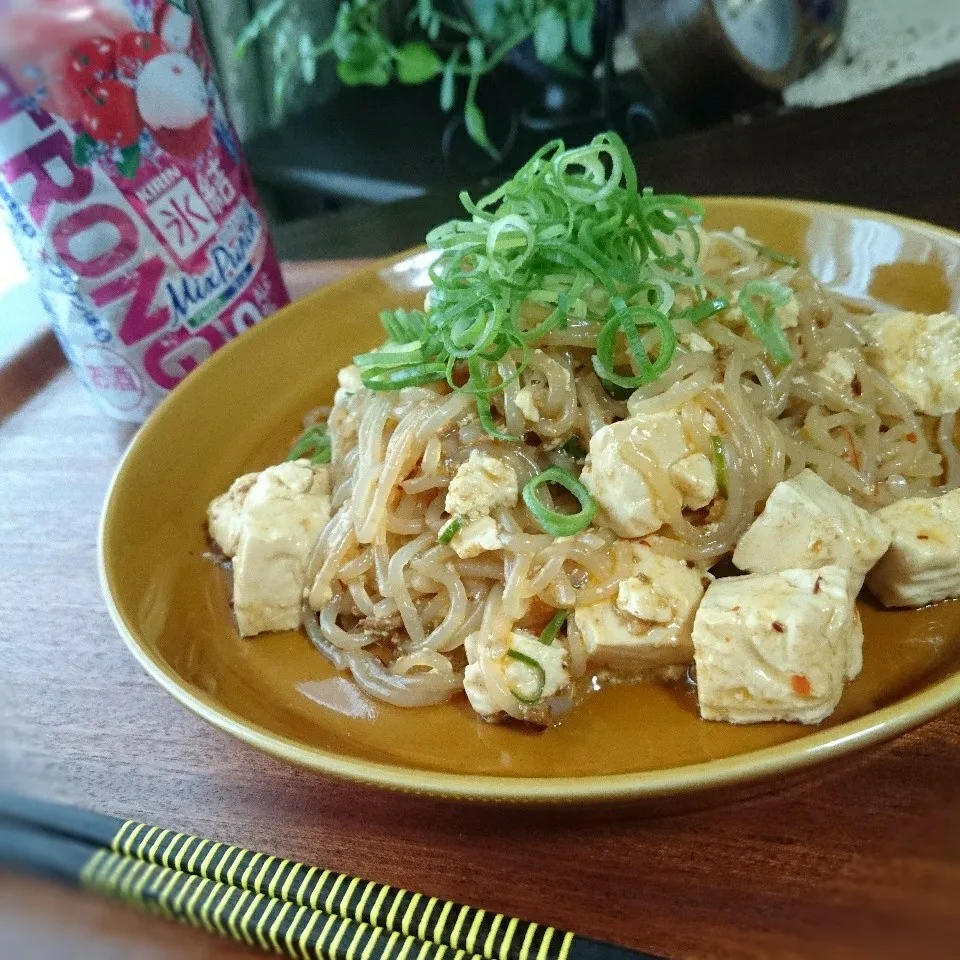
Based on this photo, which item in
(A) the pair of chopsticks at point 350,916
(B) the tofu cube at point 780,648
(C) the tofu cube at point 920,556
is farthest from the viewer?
(C) the tofu cube at point 920,556

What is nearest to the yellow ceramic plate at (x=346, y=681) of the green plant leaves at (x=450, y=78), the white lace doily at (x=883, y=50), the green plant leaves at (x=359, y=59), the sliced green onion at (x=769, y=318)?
the sliced green onion at (x=769, y=318)

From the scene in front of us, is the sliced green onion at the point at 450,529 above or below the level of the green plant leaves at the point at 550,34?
below

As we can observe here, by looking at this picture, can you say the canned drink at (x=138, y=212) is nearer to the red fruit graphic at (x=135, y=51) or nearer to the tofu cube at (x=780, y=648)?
the red fruit graphic at (x=135, y=51)

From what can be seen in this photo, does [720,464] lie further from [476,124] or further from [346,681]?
[476,124]

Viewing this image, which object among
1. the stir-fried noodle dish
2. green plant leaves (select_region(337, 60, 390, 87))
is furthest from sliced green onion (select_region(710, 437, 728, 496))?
green plant leaves (select_region(337, 60, 390, 87))

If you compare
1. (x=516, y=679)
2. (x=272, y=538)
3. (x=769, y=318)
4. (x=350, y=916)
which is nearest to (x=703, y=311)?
(x=769, y=318)

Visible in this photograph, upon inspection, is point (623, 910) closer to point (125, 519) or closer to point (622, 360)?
point (622, 360)

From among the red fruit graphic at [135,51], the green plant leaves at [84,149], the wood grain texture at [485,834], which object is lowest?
the wood grain texture at [485,834]
